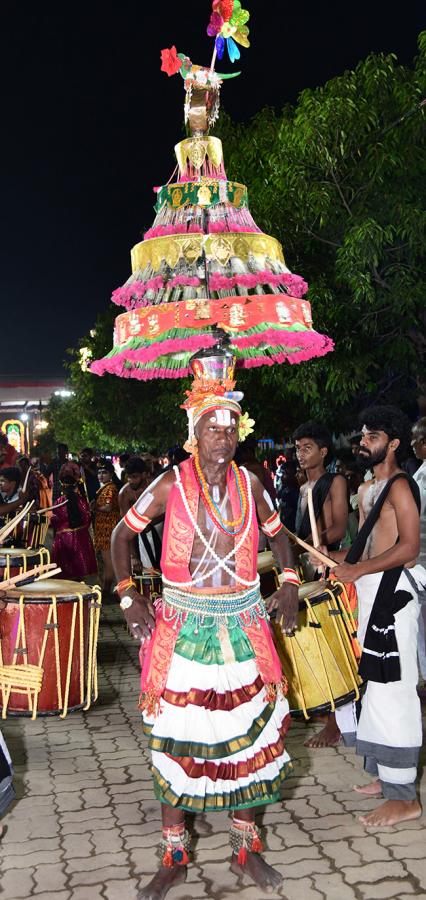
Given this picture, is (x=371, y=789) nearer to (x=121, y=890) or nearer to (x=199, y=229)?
(x=121, y=890)

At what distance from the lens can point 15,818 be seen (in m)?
4.25

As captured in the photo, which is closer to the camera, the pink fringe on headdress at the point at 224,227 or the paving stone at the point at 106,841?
the paving stone at the point at 106,841

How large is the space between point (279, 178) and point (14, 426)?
59.5m

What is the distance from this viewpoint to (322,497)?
5.62m

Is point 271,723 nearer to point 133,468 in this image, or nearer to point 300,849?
point 300,849

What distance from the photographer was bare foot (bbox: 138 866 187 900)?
3.39 metres

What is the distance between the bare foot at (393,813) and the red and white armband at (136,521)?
1768 mm

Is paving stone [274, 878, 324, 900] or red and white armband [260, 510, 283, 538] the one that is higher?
red and white armband [260, 510, 283, 538]

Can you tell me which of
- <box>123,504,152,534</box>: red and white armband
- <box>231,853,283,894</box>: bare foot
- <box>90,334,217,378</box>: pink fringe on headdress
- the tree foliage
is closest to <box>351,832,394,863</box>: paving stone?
<box>231,853,283,894</box>: bare foot

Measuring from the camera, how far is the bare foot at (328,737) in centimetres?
515

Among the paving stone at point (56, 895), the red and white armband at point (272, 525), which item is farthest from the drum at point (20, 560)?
the paving stone at point (56, 895)

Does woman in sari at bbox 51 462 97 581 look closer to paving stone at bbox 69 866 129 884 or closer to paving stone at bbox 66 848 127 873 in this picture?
paving stone at bbox 66 848 127 873

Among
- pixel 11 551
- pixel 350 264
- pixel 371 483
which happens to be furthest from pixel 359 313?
pixel 371 483

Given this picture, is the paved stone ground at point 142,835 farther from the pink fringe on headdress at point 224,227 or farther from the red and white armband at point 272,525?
the pink fringe on headdress at point 224,227
